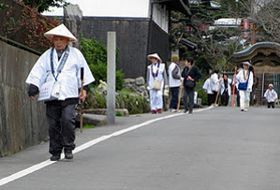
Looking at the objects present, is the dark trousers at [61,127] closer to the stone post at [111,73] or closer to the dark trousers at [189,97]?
the stone post at [111,73]

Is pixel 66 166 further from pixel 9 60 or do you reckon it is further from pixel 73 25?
pixel 73 25

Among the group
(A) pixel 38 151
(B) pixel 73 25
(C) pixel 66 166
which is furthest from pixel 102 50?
(C) pixel 66 166

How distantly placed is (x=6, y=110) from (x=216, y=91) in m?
23.9

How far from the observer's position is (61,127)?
10242 millimetres

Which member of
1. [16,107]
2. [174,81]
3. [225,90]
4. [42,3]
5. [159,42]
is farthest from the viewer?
[159,42]

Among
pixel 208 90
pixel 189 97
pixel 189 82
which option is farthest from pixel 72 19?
pixel 208 90

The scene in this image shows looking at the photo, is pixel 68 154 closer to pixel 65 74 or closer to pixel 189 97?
pixel 65 74

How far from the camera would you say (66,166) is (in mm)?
9727

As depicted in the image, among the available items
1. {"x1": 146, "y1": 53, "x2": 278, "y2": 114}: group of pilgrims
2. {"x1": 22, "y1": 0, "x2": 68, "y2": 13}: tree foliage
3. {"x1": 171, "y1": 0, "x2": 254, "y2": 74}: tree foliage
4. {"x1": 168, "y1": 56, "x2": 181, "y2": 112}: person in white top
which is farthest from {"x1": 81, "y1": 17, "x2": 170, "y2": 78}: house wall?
{"x1": 171, "y1": 0, "x2": 254, "y2": 74}: tree foliage

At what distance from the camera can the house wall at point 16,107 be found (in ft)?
36.5

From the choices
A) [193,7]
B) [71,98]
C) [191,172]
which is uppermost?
[193,7]

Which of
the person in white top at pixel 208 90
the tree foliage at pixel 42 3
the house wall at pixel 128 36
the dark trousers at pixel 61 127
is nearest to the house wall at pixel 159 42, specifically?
the house wall at pixel 128 36

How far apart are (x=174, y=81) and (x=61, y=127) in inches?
521

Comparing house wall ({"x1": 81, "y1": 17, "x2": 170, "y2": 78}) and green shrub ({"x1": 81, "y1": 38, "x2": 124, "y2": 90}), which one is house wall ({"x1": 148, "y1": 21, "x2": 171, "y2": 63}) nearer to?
house wall ({"x1": 81, "y1": 17, "x2": 170, "y2": 78})
